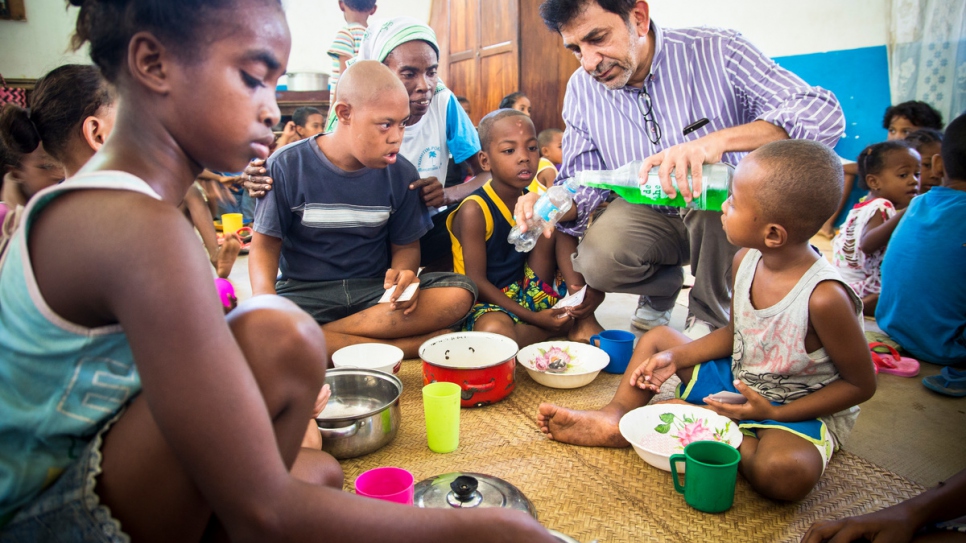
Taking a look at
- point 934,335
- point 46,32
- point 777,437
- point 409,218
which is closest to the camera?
point 777,437

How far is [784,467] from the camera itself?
1283 mm

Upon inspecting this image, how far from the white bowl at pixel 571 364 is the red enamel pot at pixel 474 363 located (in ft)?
0.33

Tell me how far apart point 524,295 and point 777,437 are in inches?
52.4

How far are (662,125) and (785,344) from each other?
41.7 inches

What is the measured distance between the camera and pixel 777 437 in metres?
1.37

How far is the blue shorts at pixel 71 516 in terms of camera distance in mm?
709

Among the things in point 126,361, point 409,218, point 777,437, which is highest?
point 126,361

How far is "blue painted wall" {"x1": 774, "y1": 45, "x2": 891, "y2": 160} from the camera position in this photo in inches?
178

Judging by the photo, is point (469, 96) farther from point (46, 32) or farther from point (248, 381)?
point (248, 381)

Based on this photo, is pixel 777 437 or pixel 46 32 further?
pixel 46 32

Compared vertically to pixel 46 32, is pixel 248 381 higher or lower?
lower

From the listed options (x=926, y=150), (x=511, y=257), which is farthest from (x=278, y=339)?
(x=926, y=150)

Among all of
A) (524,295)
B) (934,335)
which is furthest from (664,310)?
(934,335)

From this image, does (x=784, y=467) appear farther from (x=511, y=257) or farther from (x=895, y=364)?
(x=511, y=257)
